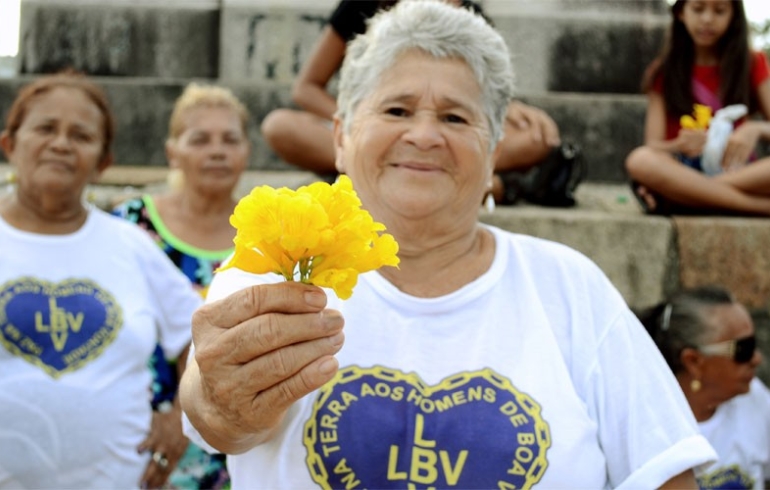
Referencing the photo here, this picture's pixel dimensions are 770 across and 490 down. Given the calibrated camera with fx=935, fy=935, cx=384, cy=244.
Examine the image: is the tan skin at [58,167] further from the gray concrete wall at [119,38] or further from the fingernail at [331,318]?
the gray concrete wall at [119,38]

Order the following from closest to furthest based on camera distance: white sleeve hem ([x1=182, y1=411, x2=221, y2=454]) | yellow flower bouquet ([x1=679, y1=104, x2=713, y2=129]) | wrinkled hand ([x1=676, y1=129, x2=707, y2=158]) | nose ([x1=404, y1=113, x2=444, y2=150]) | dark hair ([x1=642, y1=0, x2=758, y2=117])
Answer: white sleeve hem ([x1=182, y1=411, x2=221, y2=454]) → nose ([x1=404, y1=113, x2=444, y2=150]) → wrinkled hand ([x1=676, y1=129, x2=707, y2=158]) → yellow flower bouquet ([x1=679, y1=104, x2=713, y2=129]) → dark hair ([x1=642, y1=0, x2=758, y2=117])

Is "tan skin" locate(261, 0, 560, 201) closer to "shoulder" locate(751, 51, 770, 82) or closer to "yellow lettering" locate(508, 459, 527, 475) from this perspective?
"shoulder" locate(751, 51, 770, 82)

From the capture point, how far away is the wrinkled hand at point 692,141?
414 centimetres

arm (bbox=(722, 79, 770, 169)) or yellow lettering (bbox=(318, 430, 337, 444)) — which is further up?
arm (bbox=(722, 79, 770, 169))

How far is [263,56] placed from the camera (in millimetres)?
6008

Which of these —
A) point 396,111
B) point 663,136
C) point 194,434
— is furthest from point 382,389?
point 663,136

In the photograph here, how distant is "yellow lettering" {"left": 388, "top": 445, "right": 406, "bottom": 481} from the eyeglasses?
1863 millimetres

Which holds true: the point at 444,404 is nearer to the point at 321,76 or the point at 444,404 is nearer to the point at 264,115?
the point at 321,76

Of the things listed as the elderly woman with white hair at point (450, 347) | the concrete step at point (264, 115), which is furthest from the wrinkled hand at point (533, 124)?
the elderly woman with white hair at point (450, 347)

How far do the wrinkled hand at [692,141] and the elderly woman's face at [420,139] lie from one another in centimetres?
235

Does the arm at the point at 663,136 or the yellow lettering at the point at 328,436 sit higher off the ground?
the arm at the point at 663,136

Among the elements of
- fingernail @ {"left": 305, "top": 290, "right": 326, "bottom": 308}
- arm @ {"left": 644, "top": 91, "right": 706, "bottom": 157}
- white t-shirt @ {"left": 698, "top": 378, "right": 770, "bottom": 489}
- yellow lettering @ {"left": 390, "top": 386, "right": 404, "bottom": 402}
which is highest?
fingernail @ {"left": 305, "top": 290, "right": 326, "bottom": 308}

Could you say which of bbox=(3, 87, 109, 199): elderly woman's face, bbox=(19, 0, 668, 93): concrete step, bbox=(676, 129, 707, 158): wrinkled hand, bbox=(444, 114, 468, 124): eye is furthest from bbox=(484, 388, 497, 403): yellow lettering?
bbox=(19, 0, 668, 93): concrete step

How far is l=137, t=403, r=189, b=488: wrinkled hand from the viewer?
305cm
